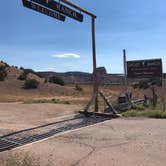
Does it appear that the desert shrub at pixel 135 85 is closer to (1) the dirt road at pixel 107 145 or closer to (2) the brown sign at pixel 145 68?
(2) the brown sign at pixel 145 68

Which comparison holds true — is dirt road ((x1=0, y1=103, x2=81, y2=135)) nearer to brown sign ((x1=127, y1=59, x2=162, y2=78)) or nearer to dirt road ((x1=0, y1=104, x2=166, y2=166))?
dirt road ((x1=0, y1=104, x2=166, y2=166))

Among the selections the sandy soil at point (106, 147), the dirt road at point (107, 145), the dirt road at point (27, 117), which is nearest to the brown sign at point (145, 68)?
the dirt road at point (27, 117)

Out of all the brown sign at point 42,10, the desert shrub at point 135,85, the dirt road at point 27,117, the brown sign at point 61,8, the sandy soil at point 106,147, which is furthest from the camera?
the desert shrub at point 135,85

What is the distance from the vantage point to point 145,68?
52.4 feet

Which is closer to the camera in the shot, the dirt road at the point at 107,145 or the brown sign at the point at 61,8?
the dirt road at the point at 107,145

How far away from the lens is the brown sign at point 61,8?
12.3 meters

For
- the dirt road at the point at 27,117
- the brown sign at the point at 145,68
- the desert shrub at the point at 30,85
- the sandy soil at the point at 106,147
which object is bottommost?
the sandy soil at the point at 106,147

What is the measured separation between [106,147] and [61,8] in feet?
21.7

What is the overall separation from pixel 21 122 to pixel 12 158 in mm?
5793

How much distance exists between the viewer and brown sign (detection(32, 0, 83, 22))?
1227 cm

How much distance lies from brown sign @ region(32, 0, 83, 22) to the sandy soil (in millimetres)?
4547

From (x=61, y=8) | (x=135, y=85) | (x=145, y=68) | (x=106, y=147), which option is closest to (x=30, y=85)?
(x=135, y=85)

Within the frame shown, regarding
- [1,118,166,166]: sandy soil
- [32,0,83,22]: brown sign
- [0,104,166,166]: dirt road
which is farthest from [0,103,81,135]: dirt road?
[32,0,83,22]: brown sign

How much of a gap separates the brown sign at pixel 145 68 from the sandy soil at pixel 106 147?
5104 mm
